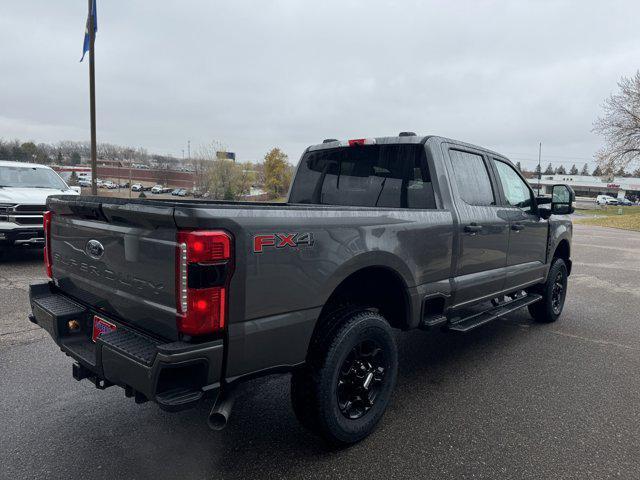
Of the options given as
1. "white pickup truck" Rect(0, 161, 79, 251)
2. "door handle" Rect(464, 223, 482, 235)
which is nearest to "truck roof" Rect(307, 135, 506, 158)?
"door handle" Rect(464, 223, 482, 235)

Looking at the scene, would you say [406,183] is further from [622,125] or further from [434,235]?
[622,125]

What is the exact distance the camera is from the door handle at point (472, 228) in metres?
3.67

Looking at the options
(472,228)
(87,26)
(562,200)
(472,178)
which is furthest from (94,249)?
(87,26)

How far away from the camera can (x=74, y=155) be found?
2953 inches

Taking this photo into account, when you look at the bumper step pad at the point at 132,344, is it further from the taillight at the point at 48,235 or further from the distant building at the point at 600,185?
the distant building at the point at 600,185

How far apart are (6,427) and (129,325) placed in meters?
1.34

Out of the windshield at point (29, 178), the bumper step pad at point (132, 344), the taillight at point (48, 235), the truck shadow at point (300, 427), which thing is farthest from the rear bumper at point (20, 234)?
the bumper step pad at point (132, 344)

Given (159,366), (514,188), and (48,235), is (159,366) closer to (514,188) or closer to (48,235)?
(48,235)

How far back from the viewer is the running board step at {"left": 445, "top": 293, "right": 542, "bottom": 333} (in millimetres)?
3715

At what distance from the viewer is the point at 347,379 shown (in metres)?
2.84

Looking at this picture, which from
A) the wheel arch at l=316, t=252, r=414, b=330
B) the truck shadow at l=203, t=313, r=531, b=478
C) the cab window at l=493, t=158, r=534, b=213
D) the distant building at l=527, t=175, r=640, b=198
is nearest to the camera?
the truck shadow at l=203, t=313, r=531, b=478

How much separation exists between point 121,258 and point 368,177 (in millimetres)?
2239

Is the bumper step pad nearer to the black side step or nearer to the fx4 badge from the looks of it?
the fx4 badge

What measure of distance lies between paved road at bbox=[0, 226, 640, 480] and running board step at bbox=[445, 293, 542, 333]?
18.7 inches
